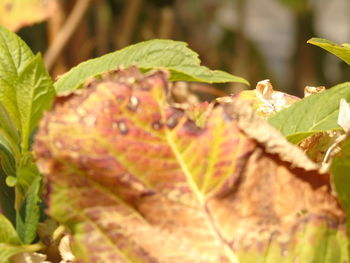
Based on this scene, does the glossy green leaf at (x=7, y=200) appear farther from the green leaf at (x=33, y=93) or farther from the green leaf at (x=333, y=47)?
the green leaf at (x=333, y=47)

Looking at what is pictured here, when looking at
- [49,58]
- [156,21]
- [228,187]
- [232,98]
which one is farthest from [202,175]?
[156,21]

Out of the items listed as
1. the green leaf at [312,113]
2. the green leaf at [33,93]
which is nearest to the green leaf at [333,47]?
the green leaf at [312,113]

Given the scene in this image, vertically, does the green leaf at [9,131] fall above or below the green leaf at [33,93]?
below

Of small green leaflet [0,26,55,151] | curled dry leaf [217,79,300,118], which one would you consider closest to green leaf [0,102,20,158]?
small green leaflet [0,26,55,151]

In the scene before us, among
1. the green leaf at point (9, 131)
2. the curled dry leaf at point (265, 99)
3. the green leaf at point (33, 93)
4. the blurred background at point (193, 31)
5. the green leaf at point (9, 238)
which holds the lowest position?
the blurred background at point (193, 31)

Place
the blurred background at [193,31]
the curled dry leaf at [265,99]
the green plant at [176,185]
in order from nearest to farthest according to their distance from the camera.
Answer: the green plant at [176,185] → the curled dry leaf at [265,99] → the blurred background at [193,31]

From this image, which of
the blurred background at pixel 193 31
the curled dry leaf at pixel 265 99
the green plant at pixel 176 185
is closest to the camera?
the green plant at pixel 176 185

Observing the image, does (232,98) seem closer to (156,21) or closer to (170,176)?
(170,176)

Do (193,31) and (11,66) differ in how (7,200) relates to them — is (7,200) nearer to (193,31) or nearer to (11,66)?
(11,66)

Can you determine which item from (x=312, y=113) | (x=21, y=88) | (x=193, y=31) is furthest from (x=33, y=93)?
(x=193, y=31)
